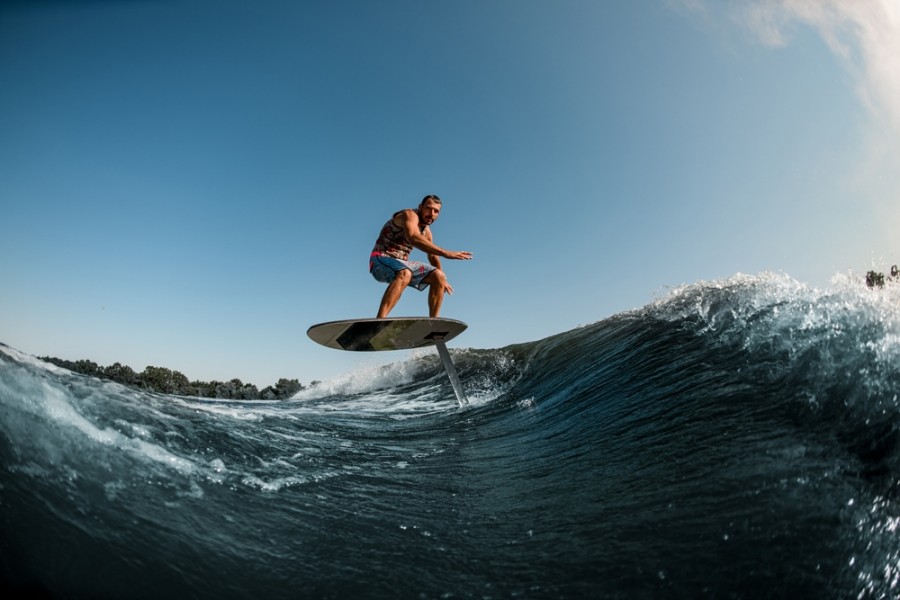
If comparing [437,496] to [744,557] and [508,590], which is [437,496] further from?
[744,557]

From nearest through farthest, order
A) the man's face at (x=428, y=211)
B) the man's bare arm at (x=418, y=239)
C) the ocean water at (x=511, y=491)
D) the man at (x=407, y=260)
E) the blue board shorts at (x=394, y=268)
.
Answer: the ocean water at (x=511, y=491), the man's bare arm at (x=418, y=239), the man at (x=407, y=260), the blue board shorts at (x=394, y=268), the man's face at (x=428, y=211)

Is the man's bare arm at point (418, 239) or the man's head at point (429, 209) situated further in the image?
the man's head at point (429, 209)

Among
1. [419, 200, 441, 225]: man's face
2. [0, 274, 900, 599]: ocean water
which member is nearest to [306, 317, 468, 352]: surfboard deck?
[419, 200, 441, 225]: man's face

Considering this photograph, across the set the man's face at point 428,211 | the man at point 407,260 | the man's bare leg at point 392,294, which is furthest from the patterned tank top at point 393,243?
the man's bare leg at point 392,294

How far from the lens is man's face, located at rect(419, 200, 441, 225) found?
732cm

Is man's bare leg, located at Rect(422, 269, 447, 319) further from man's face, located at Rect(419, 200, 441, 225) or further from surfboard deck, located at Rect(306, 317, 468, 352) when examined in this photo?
man's face, located at Rect(419, 200, 441, 225)

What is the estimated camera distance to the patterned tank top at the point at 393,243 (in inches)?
288

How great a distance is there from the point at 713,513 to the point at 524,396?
5827 millimetres

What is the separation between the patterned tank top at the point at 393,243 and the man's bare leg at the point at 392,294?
31 cm

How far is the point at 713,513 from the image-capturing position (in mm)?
2586

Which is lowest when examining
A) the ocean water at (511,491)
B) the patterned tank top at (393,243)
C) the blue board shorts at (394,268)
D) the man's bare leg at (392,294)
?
the ocean water at (511,491)

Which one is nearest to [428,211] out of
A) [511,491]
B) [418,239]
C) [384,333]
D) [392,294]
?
[418,239]

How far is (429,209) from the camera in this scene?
7.32 meters

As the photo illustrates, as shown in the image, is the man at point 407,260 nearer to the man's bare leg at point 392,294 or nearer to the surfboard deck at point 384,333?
the man's bare leg at point 392,294
